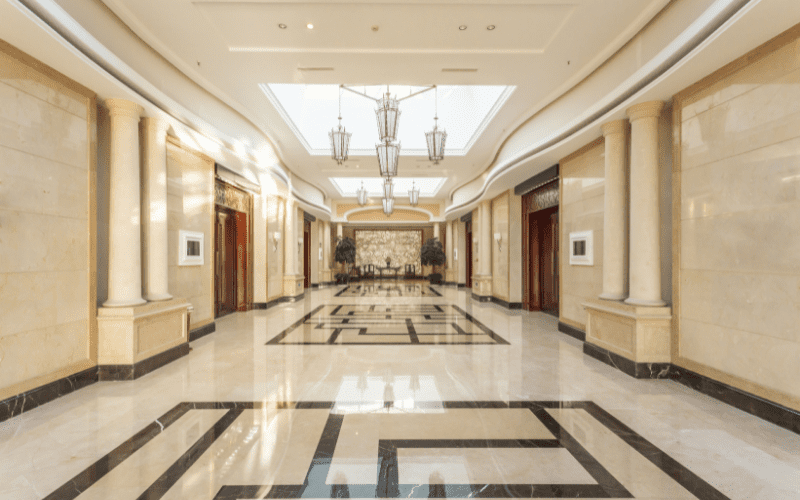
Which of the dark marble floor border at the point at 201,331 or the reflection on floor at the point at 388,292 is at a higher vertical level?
the dark marble floor border at the point at 201,331

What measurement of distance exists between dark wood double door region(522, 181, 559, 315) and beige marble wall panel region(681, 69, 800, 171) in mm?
4689

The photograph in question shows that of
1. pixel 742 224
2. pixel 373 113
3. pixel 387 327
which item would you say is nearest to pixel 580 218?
pixel 742 224

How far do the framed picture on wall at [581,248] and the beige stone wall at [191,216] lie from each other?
603cm

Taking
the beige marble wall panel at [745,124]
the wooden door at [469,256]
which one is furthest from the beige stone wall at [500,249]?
the beige marble wall panel at [745,124]

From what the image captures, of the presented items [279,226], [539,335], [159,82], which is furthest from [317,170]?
[539,335]

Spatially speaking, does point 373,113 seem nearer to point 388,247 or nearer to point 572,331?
point 572,331

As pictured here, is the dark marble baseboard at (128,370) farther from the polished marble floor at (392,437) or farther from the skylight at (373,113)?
the skylight at (373,113)

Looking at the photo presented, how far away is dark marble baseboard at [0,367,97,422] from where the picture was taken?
293 centimetres

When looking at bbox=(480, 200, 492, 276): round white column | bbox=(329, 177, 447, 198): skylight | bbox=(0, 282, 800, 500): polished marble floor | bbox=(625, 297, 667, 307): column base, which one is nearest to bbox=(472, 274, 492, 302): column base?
bbox=(480, 200, 492, 276): round white column

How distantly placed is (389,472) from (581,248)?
4.90 m

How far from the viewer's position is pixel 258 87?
541 centimetres

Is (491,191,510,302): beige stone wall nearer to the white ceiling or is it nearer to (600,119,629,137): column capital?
the white ceiling

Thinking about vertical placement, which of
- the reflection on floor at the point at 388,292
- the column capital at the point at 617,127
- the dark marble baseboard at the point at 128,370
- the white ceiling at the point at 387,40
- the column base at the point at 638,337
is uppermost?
the white ceiling at the point at 387,40

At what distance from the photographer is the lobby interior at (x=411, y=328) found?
229 centimetres
